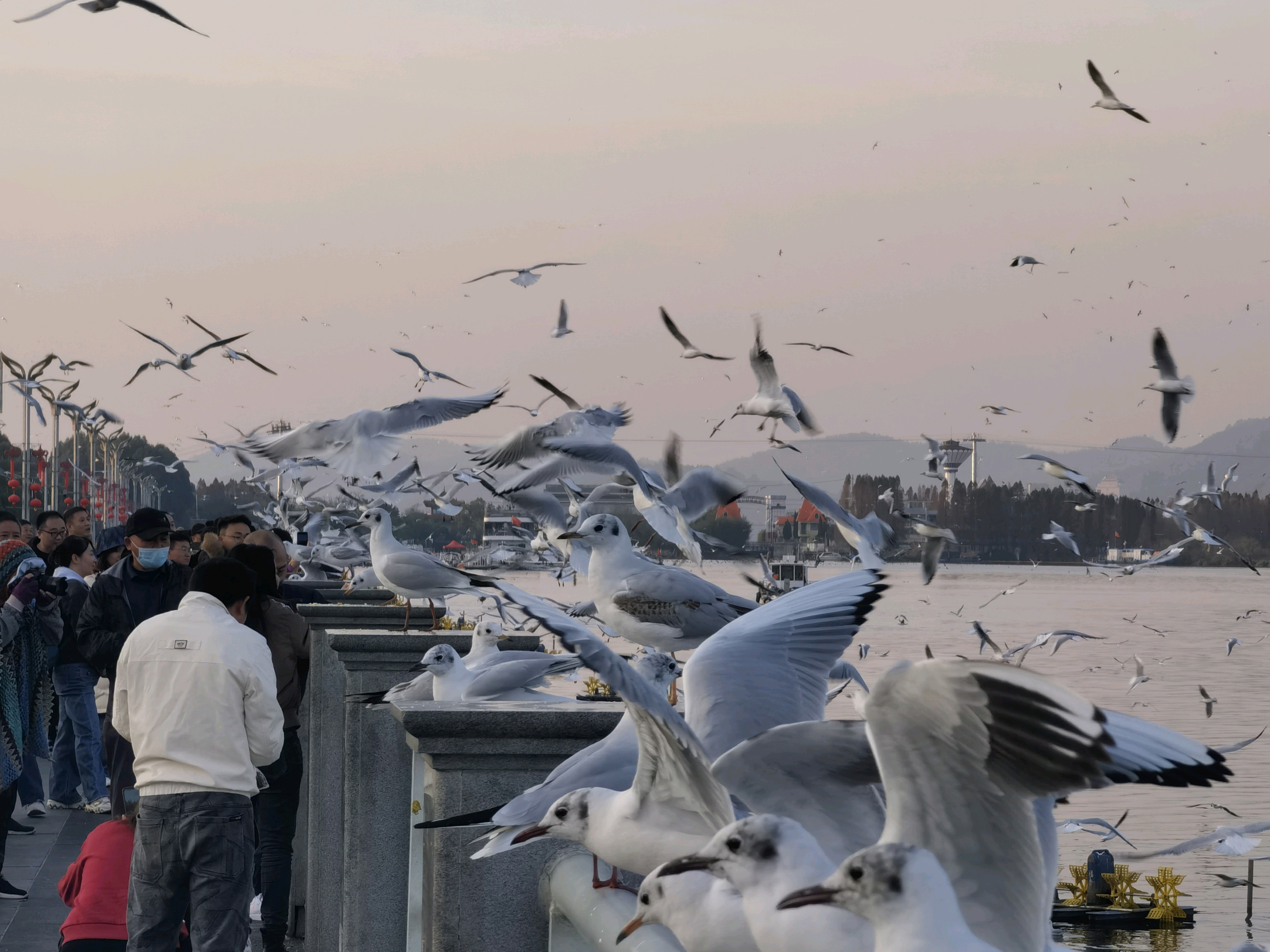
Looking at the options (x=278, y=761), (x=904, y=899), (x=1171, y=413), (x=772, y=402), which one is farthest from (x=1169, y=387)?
(x=904, y=899)

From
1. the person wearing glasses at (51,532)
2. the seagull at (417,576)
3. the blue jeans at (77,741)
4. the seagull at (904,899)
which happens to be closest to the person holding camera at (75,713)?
the blue jeans at (77,741)

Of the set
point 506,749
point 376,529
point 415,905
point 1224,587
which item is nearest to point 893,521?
point 376,529

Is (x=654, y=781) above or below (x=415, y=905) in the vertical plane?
above

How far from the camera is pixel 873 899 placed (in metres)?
2.14

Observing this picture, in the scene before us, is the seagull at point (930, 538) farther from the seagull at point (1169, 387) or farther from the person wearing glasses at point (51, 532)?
the person wearing glasses at point (51, 532)

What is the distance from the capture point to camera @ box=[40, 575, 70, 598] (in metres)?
7.96

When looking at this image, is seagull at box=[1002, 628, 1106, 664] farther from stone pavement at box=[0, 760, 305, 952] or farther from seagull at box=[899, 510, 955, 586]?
stone pavement at box=[0, 760, 305, 952]

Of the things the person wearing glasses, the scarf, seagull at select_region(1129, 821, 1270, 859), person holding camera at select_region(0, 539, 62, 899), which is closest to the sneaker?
person holding camera at select_region(0, 539, 62, 899)

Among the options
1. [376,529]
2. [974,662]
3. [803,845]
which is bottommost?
[376,529]

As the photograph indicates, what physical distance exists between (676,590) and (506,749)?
12.6 feet

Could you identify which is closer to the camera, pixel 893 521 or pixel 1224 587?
pixel 893 521

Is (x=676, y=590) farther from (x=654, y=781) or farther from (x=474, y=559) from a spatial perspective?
(x=474, y=559)

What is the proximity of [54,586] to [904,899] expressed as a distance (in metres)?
6.74

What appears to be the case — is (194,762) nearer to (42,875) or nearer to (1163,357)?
(42,875)
